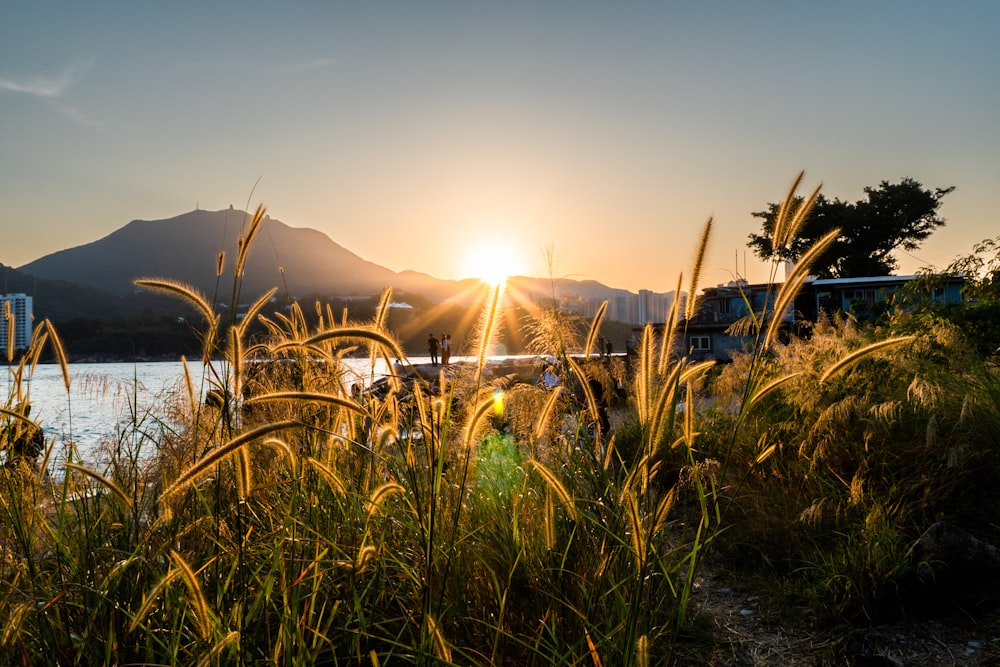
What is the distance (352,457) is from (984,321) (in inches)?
293

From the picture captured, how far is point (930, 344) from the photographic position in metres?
A: 5.47

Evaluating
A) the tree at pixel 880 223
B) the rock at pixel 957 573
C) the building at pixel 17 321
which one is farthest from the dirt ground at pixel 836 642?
the tree at pixel 880 223

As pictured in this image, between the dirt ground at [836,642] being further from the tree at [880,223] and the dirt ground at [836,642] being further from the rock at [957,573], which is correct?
the tree at [880,223]

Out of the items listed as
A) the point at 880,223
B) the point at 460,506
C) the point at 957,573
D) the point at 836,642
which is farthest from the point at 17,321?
the point at 880,223

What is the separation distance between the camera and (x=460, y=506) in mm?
1846

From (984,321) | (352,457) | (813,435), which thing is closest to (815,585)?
(813,435)

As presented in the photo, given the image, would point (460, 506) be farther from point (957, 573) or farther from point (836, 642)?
point (957, 573)

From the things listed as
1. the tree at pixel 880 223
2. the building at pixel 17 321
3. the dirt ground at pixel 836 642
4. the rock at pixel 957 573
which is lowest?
the dirt ground at pixel 836 642

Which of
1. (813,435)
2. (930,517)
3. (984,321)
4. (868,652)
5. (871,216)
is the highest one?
(871,216)

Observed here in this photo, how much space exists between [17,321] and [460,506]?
344cm

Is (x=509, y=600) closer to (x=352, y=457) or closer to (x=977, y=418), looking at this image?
(x=352, y=457)

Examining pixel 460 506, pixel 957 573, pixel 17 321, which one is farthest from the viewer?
pixel 17 321

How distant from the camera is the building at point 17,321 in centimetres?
346

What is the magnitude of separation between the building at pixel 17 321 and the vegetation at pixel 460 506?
0.17 meters
